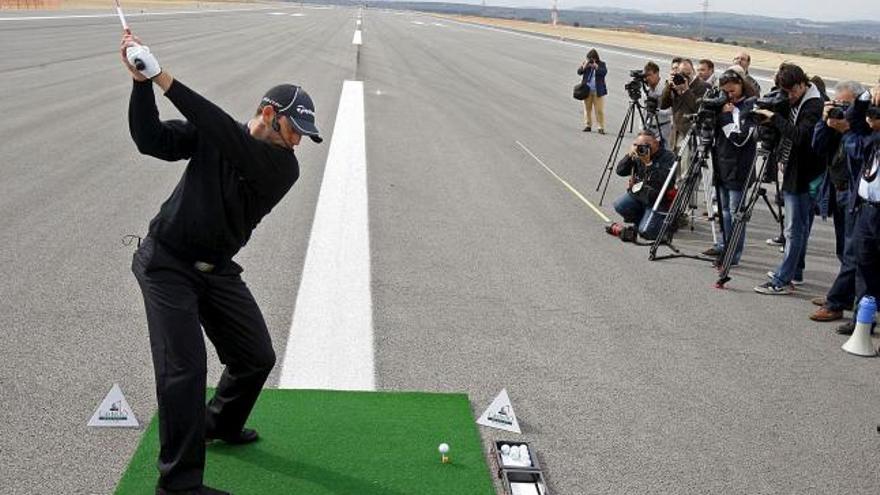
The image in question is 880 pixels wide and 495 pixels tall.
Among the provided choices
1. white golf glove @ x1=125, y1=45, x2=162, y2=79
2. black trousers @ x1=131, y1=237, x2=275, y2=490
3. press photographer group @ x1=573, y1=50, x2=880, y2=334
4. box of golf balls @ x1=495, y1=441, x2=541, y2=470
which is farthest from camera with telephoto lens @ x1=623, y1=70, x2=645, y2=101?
white golf glove @ x1=125, y1=45, x2=162, y2=79

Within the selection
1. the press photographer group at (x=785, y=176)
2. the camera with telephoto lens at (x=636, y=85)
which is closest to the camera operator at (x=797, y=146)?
the press photographer group at (x=785, y=176)

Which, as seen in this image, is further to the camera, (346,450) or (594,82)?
(594,82)

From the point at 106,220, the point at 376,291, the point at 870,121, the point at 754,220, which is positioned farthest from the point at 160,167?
the point at 870,121

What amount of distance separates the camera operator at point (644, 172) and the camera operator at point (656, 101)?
1.06 metres

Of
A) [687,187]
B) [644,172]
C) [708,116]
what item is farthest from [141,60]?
[644,172]

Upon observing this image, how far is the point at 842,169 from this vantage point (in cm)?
811

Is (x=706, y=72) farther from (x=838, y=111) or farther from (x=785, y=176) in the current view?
(x=838, y=111)

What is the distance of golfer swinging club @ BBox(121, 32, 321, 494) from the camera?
13.0 feet

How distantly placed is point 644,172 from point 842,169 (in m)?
2.53

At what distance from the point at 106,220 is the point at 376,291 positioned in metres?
3.59

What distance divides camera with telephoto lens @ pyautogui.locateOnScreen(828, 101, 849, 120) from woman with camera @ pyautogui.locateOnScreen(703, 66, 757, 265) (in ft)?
3.81

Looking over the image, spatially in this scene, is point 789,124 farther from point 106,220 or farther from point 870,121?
point 106,220

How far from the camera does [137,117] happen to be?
396 centimetres

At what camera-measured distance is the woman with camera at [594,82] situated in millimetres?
18578
